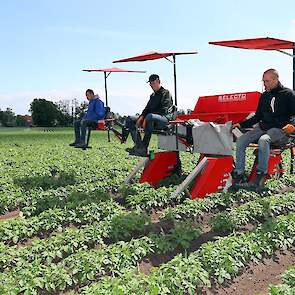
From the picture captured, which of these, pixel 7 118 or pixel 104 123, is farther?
pixel 7 118

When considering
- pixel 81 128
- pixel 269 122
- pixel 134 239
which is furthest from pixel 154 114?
pixel 81 128

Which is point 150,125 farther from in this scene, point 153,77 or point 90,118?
point 90,118

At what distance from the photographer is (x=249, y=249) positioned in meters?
5.17

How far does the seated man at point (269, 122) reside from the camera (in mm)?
6746

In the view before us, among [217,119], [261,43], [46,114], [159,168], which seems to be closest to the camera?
[261,43]

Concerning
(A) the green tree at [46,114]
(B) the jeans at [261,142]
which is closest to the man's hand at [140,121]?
(B) the jeans at [261,142]

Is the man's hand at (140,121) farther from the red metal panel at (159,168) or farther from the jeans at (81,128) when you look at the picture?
the jeans at (81,128)

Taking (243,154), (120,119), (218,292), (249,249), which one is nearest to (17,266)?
(218,292)

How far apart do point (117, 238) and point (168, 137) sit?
3.43m

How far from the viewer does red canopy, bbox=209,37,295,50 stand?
7.00 metres

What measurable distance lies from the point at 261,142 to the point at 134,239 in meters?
2.67

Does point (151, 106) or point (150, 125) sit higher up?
point (151, 106)

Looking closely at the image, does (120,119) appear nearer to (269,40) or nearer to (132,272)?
(269,40)

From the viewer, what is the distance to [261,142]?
267 inches
